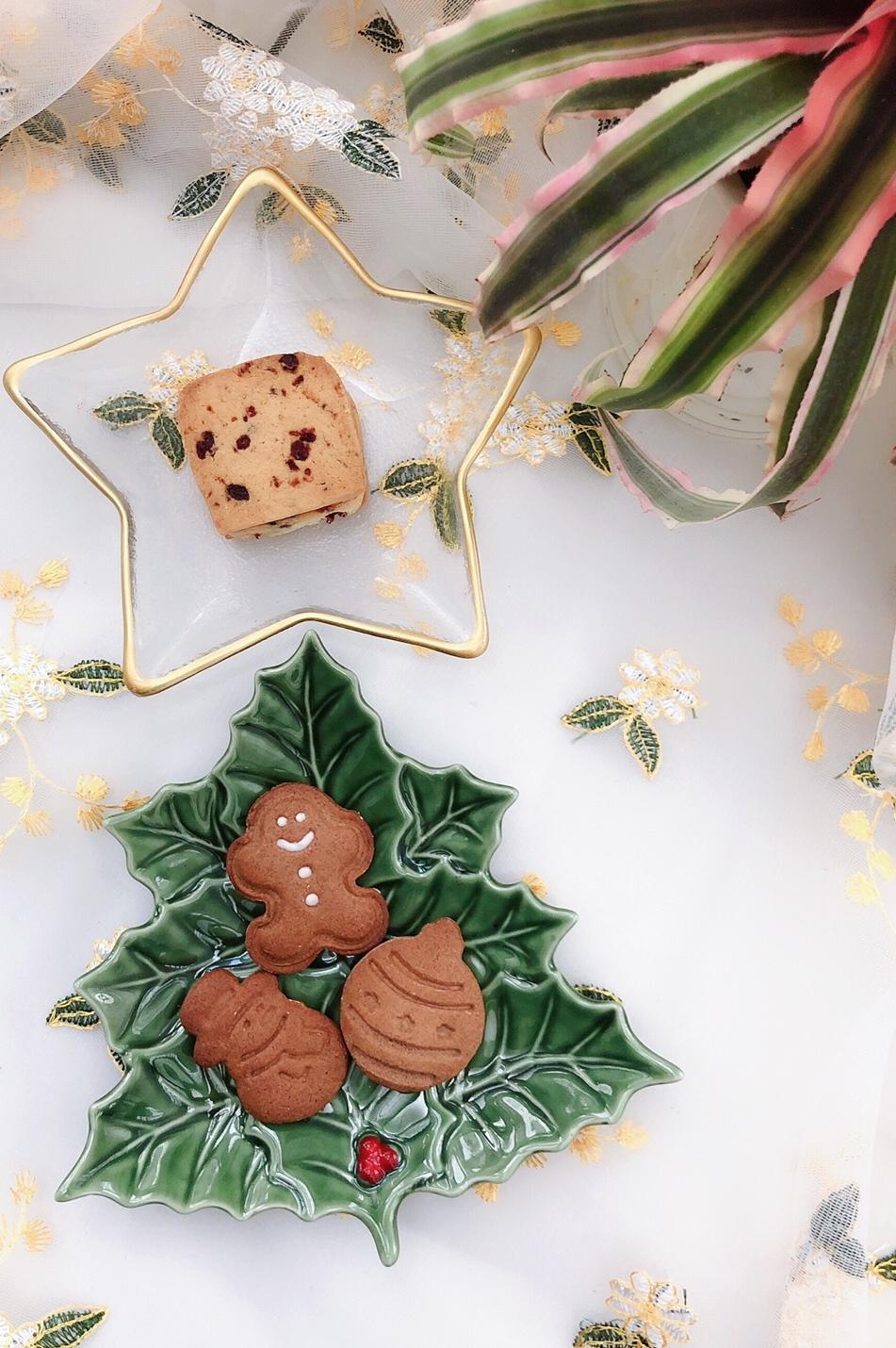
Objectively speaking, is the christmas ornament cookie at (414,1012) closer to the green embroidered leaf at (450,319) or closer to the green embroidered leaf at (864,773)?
the green embroidered leaf at (864,773)

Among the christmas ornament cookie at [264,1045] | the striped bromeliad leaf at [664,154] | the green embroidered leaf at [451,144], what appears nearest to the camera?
the striped bromeliad leaf at [664,154]

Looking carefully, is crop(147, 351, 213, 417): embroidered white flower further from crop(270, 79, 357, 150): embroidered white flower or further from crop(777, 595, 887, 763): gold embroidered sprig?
crop(777, 595, 887, 763): gold embroidered sprig

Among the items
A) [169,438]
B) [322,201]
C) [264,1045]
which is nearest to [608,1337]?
[264,1045]

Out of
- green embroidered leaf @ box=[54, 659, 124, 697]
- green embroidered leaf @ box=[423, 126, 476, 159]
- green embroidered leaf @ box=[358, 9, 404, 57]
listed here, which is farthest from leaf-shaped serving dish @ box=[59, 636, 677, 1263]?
green embroidered leaf @ box=[358, 9, 404, 57]

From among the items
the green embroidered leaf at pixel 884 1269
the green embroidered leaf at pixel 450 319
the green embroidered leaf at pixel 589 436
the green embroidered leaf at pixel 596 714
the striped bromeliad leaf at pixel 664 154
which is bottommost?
the green embroidered leaf at pixel 884 1269

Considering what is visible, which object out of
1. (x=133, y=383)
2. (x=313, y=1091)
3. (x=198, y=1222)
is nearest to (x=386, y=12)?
(x=133, y=383)

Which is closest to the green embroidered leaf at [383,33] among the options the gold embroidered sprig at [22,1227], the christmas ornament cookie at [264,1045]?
the christmas ornament cookie at [264,1045]

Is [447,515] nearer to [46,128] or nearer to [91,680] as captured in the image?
[91,680]
